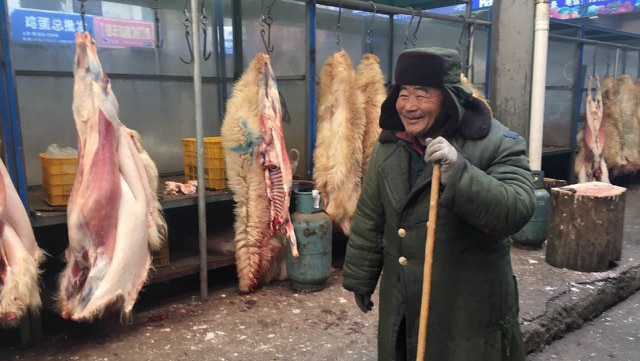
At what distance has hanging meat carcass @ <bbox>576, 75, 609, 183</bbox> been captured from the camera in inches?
318

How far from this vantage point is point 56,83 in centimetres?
487

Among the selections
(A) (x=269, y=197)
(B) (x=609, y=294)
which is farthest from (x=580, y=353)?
(A) (x=269, y=197)

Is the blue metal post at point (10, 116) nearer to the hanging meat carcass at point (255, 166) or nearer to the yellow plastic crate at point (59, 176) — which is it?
the yellow plastic crate at point (59, 176)

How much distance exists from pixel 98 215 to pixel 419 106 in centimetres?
248

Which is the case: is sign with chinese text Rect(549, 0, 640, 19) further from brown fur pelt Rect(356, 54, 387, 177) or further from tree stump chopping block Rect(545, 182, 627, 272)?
brown fur pelt Rect(356, 54, 387, 177)

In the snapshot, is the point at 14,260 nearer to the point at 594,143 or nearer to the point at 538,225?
the point at 538,225

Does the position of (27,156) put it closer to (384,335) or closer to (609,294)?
(384,335)

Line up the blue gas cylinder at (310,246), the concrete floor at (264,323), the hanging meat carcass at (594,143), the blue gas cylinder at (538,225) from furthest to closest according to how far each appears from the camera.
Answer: the hanging meat carcass at (594,143) < the blue gas cylinder at (538,225) < the blue gas cylinder at (310,246) < the concrete floor at (264,323)

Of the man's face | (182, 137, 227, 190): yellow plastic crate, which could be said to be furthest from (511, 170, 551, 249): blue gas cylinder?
the man's face

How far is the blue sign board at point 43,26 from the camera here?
4633 millimetres

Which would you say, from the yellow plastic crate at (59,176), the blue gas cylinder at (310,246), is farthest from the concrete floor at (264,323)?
the yellow plastic crate at (59,176)

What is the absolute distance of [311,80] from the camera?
16.9ft

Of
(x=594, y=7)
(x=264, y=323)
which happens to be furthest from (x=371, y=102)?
(x=594, y=7)

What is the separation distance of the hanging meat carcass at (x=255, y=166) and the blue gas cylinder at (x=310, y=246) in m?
0.15
